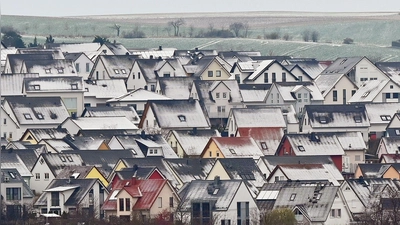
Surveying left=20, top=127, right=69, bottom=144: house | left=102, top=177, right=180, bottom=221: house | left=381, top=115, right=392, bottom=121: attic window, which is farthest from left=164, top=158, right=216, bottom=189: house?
left=381, top=115, right=392, bottom=121: attic window

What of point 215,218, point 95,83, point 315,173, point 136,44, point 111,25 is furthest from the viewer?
point 111,25

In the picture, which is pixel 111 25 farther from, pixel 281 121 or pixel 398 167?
pixel 398 167

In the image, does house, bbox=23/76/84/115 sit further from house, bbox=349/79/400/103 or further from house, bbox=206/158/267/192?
house, bbox=206/158/267/192

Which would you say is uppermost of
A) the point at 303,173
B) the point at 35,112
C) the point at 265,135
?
the point at 35,112

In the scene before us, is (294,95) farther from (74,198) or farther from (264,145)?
(74,198)

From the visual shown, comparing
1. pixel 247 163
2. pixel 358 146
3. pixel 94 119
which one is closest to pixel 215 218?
pixel 247 163

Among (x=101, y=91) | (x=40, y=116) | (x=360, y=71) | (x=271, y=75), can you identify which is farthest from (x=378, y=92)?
(x=40, y=116)
